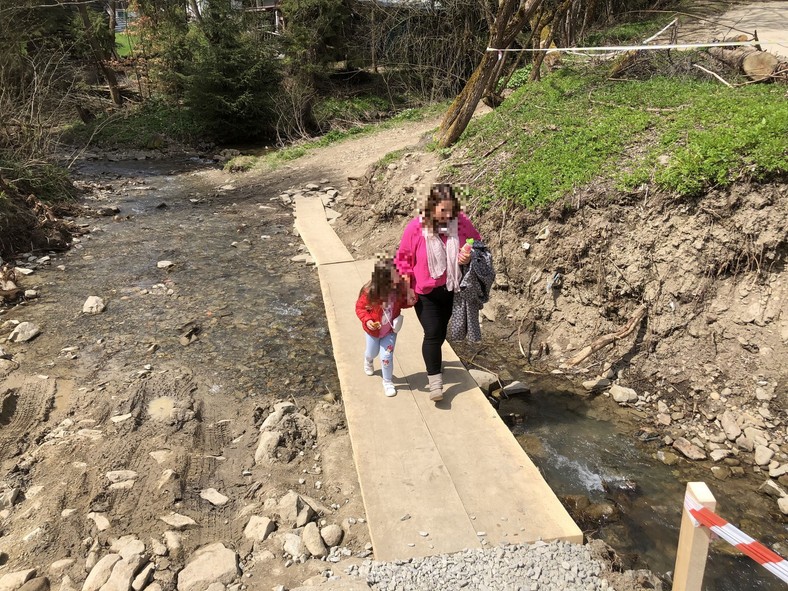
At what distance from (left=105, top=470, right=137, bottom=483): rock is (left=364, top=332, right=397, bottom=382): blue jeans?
2.16 m

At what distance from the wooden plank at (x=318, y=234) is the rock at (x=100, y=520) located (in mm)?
5237

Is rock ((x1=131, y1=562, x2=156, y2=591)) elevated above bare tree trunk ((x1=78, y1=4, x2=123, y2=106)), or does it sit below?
below

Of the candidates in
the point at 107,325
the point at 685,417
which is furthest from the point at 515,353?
the point at 107,325

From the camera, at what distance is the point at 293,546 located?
361 cm

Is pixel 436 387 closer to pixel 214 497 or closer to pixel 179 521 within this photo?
pixel 214 497

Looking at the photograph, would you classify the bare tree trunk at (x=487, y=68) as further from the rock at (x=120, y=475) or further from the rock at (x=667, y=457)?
the rock at (x=120, y=475)

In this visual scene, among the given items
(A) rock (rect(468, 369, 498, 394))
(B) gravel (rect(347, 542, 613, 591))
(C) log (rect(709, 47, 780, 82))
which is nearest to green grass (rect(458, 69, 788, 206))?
(C) log (rect(709, 47, 780, 82))

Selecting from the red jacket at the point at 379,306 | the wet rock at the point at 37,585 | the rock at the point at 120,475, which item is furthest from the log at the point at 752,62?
the wet rock at the point at 37,585

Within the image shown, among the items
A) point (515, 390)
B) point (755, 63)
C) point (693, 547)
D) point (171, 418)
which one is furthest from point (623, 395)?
point (755, 63)

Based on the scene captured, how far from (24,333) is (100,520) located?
12.7ft

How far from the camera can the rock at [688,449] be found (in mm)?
4930

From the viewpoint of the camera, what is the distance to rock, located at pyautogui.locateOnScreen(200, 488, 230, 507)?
4153 mm

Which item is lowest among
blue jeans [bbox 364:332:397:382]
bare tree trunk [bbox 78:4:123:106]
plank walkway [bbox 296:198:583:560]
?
plank walkway [bbox 296:198:583:560]

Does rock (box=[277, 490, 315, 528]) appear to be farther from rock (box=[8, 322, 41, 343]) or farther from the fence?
rock (box=[8, 322, 41, 343])
